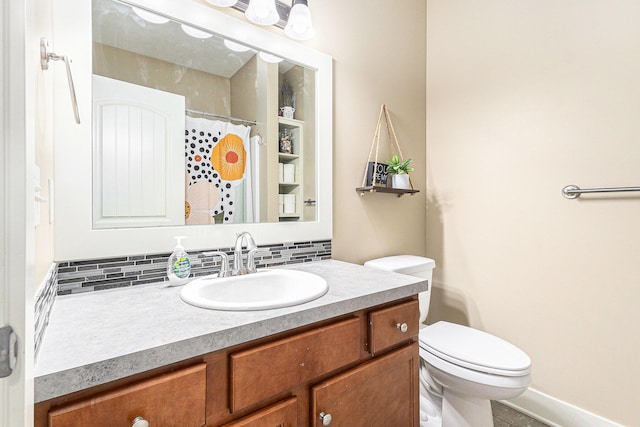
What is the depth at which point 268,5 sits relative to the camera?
1.30 metres

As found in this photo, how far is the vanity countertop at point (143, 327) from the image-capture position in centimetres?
55

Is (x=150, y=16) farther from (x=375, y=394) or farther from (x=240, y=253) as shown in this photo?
(x=375, y=394)

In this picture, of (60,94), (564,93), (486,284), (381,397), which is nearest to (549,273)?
→ (486,284)

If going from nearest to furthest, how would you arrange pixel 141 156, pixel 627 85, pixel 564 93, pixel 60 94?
1. pixel 60 94
2. pixel 141 156
3. pixel 627 85
4. pixel 564 93

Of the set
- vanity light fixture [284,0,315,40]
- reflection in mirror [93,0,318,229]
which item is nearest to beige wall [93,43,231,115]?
reflection in mirror [93,0,318,229]

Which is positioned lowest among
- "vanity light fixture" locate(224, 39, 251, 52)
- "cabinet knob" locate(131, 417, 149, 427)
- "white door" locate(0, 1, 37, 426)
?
"cabinet knob" locate(131, 417, 149, 427)

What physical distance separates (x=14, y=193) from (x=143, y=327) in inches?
16.7

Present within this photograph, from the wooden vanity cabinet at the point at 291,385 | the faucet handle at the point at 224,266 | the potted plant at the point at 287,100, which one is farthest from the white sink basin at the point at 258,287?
the potted plant at the point at 287,100

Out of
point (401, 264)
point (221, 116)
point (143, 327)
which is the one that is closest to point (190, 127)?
point (221, 116)

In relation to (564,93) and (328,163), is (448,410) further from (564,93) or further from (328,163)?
(564,93)

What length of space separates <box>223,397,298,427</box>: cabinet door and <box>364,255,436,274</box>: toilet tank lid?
2.82ft

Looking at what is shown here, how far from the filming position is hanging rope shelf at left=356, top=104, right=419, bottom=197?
170 cm

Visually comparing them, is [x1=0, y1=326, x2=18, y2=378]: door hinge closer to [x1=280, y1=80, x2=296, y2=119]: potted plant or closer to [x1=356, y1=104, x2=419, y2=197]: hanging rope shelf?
[x1=280, y1=80, x2=296, y2=119]: potted plant

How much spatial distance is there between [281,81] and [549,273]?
63.8 inches
